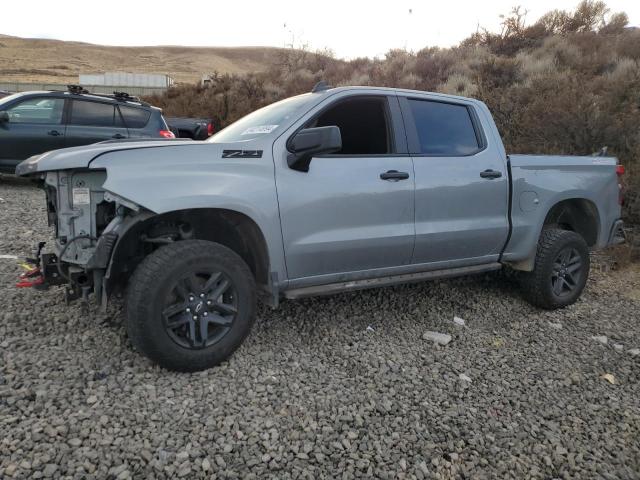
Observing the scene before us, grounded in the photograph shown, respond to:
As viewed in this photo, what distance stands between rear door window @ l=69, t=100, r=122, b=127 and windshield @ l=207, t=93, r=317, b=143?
5779 mm

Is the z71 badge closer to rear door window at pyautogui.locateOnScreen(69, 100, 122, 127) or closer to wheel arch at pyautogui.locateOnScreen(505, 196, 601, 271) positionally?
wheel arch at pyautogui.locateOnScreen(505, 196, 601, 271)

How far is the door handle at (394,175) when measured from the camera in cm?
372

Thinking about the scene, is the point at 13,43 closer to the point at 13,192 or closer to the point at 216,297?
the point at 13,192

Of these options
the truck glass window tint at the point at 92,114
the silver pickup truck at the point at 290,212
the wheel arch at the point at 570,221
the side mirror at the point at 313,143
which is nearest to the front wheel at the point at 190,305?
the silver pickup truck at the point at 290,212

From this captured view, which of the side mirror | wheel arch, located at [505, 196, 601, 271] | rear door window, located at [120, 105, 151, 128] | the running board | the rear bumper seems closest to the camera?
the side mirror

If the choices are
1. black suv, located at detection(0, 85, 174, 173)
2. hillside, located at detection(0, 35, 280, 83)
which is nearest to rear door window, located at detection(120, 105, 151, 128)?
black suv, located at detection(0, 85, 174, 173)

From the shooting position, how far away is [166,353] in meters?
3.03

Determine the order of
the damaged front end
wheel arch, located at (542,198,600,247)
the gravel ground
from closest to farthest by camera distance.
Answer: the gravel ground < the damaged front end < wheel arch, located at (542,198,600,247)

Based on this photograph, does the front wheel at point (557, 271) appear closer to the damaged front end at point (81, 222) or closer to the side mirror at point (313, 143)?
the side mirror at point (313, 143)

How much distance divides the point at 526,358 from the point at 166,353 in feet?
8.46

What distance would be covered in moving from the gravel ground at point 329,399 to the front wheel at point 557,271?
30 cm

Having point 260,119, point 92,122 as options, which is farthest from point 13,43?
point 260,119

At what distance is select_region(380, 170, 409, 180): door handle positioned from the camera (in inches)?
147

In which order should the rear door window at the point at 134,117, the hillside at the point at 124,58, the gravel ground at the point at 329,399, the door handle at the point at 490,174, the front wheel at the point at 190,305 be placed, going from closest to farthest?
the gravel ground at the point at 329,399 < the front wheel at the point at 190,305 < the door handle at the point at 490,174 < the rear door window at the point at 134,117 < the hillside at the point at 124,58
